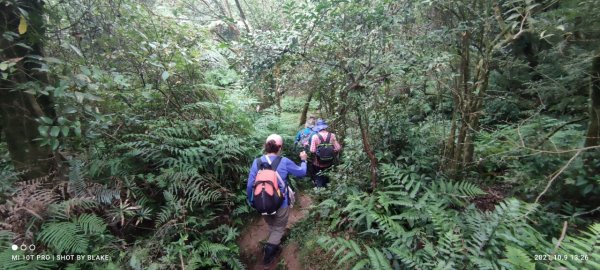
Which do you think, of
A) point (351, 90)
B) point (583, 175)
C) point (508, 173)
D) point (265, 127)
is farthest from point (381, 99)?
point (265, 127)

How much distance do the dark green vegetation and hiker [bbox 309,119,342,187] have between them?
38 centimetres

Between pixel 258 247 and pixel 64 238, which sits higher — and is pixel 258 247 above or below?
below

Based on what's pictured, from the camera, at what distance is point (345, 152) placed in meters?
5.62

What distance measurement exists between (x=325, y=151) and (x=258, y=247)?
221cm

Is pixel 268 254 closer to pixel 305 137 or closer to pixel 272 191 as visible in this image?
pixel 272 191

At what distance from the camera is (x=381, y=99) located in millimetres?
4609

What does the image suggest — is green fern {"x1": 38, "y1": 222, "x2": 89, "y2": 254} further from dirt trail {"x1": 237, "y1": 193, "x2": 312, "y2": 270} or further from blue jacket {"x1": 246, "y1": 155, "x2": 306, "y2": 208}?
dirt trail {"x1": 237, "y1": 193, "x2": 312, "y2": 270}

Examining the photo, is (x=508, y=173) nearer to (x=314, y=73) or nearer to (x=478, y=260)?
(x=478, y=260)

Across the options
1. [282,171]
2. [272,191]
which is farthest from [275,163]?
[272,191]

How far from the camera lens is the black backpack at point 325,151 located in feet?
19.8

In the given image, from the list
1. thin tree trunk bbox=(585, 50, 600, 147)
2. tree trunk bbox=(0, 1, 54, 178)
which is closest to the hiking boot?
tree trunk bbox=(0, 1, 54, 178)

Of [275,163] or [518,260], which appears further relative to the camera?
[275,163]

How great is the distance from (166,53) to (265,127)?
293cm

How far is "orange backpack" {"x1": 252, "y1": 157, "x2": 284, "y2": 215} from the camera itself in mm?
4379
